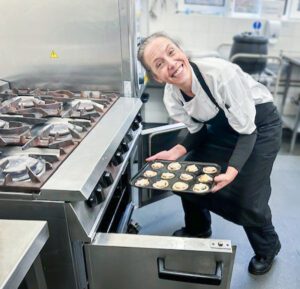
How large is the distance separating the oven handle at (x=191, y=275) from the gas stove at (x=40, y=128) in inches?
12.7

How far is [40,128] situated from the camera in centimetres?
90

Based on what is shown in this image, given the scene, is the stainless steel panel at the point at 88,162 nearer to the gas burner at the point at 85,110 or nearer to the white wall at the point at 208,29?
the gas burner at the point at 85,110

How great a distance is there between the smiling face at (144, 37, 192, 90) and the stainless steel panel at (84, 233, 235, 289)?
1.63ft

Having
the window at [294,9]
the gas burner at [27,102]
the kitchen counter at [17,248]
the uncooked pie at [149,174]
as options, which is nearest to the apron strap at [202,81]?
the uncooked pie at [149,174]

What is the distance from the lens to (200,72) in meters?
0.99

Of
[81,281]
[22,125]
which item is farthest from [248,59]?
[81,281]

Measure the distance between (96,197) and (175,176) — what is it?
0.36 metres

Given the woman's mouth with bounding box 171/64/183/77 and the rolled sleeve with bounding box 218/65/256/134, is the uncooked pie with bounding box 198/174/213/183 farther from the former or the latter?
the woman's mouth with bounding box 171/64/183/77

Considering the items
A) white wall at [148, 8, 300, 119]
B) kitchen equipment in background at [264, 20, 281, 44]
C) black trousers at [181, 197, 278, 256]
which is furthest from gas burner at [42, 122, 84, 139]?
kitchen equipment in background at [264, 20, 281, 44]

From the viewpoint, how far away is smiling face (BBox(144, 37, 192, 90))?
899 millimetres

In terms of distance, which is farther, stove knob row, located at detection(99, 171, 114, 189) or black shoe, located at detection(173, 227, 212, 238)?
black shoe, located at detection(173, 227, 212, 238)

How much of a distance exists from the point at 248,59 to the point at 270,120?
1359mm

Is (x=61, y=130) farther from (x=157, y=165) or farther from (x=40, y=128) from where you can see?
(x=157, y=165)

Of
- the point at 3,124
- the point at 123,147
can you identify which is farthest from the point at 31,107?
the point at 123,147
